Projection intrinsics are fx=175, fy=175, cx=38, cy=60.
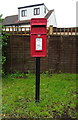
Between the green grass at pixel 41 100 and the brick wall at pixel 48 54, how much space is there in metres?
1.70

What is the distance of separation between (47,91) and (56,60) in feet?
9.80

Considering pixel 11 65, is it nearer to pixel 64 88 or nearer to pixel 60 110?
pixel 64 88

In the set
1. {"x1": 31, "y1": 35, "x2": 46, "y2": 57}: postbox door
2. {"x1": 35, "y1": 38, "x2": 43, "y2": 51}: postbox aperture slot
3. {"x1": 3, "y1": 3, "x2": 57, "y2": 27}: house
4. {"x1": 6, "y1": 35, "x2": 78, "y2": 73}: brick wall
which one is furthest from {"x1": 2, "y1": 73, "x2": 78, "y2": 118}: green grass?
{"x1": 3, "y1": 3, "x2": 57, "y2": 27}: house

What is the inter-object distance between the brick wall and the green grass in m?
1.70

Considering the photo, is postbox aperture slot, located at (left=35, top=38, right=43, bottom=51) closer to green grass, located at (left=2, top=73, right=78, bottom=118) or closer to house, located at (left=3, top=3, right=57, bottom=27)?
green grass, located at (left=2, top=73, right=78, bottom=118)

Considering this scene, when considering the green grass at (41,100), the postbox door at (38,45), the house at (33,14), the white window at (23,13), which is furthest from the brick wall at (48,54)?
the white window at (23,13)

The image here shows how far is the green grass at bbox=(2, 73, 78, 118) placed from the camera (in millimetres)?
3850

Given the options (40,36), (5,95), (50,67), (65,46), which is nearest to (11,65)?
(50,67)

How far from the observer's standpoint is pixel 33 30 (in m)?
4.35

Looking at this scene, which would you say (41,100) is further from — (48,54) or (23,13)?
(23,13)

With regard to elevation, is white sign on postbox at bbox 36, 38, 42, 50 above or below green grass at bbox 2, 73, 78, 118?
above

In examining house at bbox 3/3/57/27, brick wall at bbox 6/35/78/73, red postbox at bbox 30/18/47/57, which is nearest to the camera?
red postbox at bbox 30/18/47/57

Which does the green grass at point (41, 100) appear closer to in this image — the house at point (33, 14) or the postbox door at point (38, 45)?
the postbox door at point (38, 45)

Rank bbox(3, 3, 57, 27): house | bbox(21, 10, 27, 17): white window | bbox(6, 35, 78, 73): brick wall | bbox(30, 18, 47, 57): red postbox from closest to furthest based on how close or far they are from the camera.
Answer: bbox(30, 18, 47, 57): red postbox → bbox(6, 35, 78, 73): brick wall → bbox(3, 3, 57, 27): house → bbox(21, 10, 27, 17): white window
